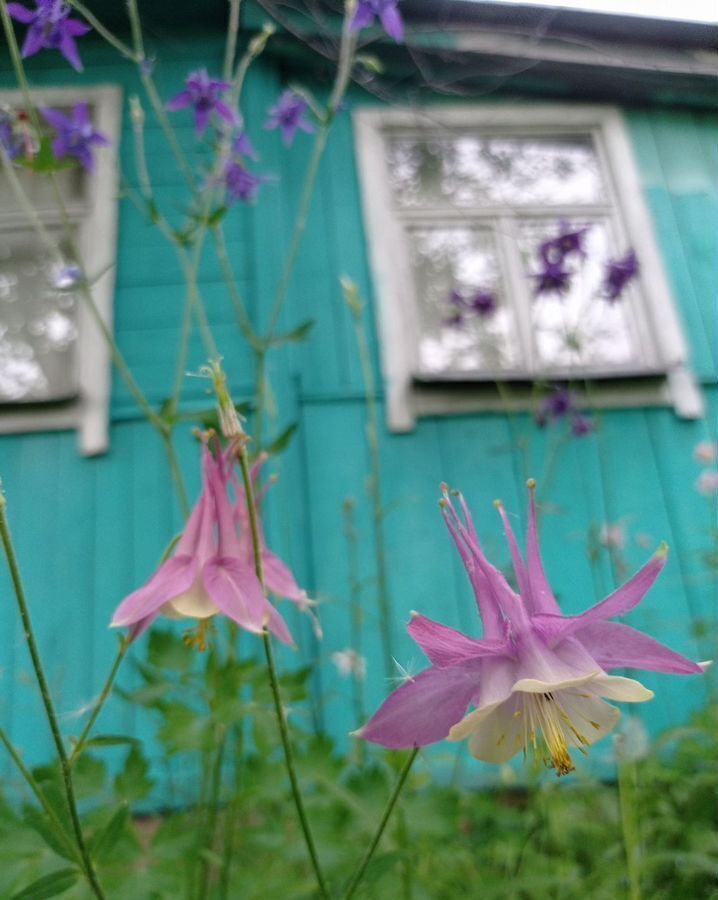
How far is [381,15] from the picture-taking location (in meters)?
1.64

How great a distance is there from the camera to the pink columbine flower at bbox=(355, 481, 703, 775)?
0.66 m

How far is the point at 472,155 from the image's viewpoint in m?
3.81

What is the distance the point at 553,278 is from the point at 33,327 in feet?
7.19

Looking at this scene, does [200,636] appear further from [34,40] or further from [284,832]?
[34,40]

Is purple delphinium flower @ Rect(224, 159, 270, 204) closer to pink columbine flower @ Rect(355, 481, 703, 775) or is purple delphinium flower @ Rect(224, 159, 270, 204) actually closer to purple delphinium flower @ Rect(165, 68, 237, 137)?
purple delphinium flower @ Rect(165, 68, 237, 137)

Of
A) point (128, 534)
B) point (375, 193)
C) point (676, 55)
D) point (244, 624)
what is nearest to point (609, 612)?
point (244, 624)

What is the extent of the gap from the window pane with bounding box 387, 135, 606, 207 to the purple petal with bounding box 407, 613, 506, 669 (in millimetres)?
3283

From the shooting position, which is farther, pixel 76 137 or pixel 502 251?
pixel 502 251

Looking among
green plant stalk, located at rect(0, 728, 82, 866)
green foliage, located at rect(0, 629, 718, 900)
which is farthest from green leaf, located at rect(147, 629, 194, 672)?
green plant stalk, located at rect(0, 728, 82, 866)

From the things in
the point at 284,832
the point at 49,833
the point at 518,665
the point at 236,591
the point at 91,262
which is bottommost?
the point at 284,832

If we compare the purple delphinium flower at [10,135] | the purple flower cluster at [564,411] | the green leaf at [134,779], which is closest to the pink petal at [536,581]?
the green leaf at [134,779]

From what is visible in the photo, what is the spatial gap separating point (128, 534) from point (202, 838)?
1.90m

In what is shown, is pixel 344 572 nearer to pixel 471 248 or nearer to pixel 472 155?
pixel 471 248

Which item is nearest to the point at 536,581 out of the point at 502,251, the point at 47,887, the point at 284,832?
the point at 47,887
